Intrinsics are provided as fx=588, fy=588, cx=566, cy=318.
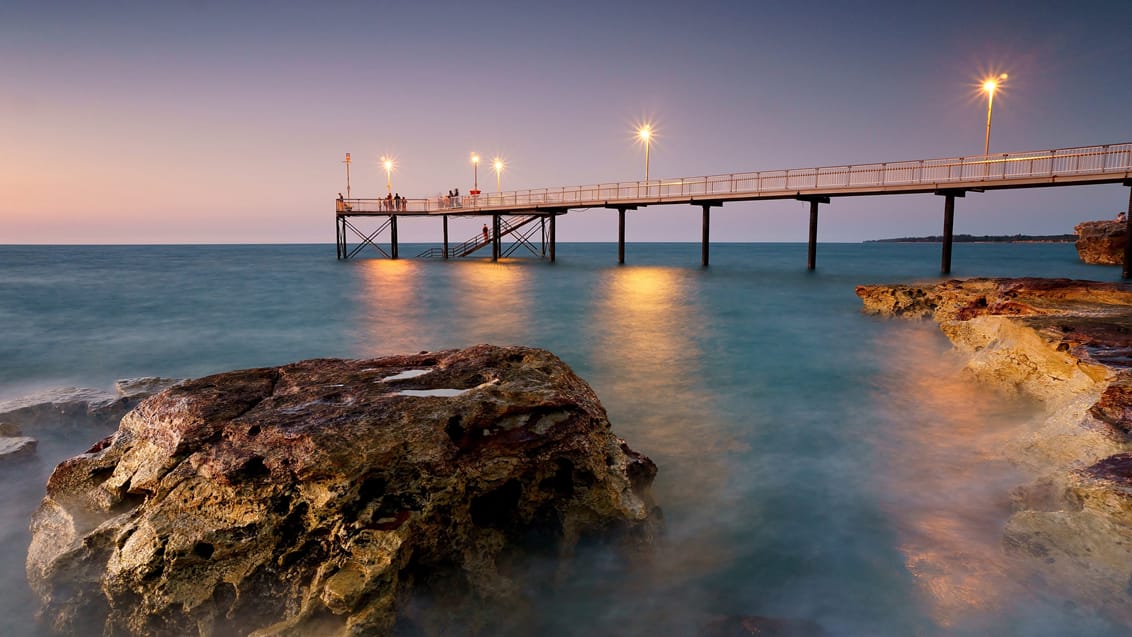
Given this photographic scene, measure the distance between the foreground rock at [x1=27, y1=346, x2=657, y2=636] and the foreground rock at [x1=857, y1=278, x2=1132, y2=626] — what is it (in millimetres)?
3075

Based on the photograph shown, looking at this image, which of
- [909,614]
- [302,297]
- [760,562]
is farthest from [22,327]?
[909,614]

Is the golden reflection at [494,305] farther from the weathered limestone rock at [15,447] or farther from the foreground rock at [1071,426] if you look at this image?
the foreground rock at [1071,426]

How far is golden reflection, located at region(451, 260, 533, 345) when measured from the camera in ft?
55.9

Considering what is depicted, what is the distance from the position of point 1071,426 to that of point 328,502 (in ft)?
22.6

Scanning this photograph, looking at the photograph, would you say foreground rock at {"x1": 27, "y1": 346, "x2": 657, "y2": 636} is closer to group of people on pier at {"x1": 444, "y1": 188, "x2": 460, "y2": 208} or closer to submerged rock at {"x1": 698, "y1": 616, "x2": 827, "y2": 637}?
submerged rock at {"x1": 698, "y1": 616, "x2": 827, "y2": 637}

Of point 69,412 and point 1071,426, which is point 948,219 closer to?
point 1071,426

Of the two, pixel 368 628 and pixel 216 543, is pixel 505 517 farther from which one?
pixel 216 543

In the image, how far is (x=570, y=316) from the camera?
2042cm

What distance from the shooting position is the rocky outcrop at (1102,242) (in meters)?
40.2

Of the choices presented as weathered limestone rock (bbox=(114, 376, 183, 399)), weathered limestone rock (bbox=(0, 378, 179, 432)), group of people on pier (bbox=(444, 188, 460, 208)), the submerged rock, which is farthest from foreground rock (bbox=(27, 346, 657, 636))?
group of people on pier (bbox=(444, 188, 460, 208))

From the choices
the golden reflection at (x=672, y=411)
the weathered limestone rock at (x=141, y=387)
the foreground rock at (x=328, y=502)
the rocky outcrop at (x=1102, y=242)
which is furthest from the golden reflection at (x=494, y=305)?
the rocky outcrop at (x=1102, y=242)

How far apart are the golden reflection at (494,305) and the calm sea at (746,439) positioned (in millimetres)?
174

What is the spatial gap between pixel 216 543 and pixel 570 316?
17.3m

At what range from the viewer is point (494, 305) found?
2305 centimetres
